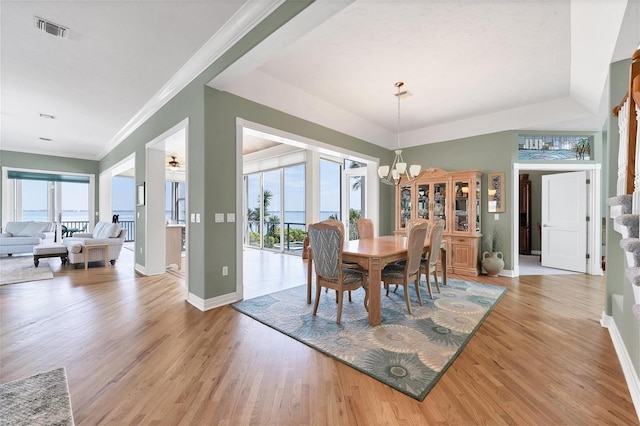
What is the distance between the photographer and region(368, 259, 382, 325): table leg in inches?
108

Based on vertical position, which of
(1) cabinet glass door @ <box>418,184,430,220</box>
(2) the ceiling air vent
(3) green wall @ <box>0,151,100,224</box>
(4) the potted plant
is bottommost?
(4) the potted plant

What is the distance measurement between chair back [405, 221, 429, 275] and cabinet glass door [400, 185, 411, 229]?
2873 mm

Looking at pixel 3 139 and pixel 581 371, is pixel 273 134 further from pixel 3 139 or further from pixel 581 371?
pixel 3 139

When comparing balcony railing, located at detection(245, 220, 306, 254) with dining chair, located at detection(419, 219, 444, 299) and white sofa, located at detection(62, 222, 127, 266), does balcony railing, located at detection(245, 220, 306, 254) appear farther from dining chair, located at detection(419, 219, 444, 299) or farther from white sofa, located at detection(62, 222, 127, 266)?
dining chair, located at detection(419, 219, 444, 299)

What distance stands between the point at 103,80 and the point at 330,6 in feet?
11.0

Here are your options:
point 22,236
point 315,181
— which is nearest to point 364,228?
point 315,181

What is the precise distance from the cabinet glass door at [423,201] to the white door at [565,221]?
246cm

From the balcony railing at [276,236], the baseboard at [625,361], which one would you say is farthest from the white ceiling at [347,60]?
the balcony railing at [276,236]

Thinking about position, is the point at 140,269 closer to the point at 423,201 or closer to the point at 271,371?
the point at 271,371

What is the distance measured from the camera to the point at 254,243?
875 centimetres

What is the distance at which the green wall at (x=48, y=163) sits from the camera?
7066 mm

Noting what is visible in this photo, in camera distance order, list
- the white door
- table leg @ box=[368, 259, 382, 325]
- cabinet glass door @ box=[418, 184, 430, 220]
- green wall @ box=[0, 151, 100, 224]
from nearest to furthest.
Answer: table leg @ box=[368, 259, 382, 325]
the white door
cabinet glass door @ box=[418, 184, 430, 220]
green wall @ box=[0, 151, 100, 224]

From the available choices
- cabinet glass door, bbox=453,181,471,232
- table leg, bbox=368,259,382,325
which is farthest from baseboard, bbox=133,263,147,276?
cabinet glass door, bbox=453,181,471,232

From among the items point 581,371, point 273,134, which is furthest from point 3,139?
point 581,371
